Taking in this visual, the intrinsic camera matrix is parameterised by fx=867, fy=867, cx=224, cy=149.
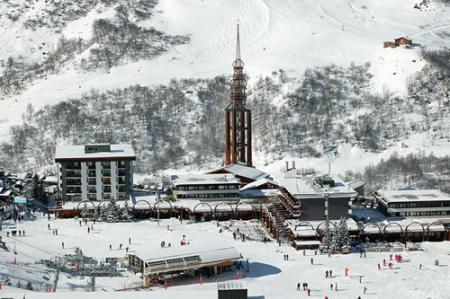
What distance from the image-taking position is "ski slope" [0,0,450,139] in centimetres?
16025

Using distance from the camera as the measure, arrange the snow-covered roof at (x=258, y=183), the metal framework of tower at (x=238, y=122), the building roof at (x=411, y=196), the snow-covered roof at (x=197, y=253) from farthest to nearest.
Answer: the metal framework of tower at (x=238, y=122) < the snow-covered roof at (x=258, y=183) < the building roof at (x=411, y=196) < the snow-covered roof at (x=197, y=253)

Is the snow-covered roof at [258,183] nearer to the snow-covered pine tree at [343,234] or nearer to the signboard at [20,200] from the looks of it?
the snow-covered pine tree at [343,234]

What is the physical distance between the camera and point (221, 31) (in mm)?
181250

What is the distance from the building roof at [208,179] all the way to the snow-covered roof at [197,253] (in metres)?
27.1

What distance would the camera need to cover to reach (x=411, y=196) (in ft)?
349

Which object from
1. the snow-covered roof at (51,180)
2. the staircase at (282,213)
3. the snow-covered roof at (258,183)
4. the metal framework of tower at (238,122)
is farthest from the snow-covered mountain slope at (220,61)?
the staircase at (282,213)

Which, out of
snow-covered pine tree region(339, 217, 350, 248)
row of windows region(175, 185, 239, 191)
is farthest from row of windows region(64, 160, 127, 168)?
snow-covered pine tree region(339, 217, 350, 248)

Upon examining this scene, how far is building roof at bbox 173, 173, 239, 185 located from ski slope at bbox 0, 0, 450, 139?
45500 millimetres

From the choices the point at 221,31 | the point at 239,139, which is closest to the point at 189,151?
the point at 239,139

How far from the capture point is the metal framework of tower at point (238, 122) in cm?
13150

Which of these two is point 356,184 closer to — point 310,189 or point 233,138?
point 310,189

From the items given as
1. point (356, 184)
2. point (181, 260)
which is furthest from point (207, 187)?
point (181, 260)

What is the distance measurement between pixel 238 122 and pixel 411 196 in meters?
35.8

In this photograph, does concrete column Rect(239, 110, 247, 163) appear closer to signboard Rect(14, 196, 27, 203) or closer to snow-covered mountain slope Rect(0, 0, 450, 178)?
snow-covered mountain slope Rect(0, 0, 450, 178)
